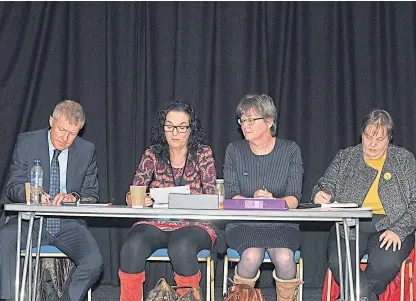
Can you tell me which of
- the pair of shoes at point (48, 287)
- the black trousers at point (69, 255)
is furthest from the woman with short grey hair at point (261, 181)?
the pair of shoes at point (48, 287)

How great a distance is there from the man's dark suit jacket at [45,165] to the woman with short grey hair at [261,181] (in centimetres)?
80

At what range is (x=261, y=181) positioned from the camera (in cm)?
413

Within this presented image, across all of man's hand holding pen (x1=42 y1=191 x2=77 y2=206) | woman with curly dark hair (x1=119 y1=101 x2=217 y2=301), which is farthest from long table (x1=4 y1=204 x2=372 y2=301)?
woman with curly dark hair (x1=119 y1=101 x2=217 y2=301)

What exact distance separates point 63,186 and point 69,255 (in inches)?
16.0

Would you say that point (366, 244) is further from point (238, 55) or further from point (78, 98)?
point (78, 98)

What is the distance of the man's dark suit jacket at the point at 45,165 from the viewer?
161 inches

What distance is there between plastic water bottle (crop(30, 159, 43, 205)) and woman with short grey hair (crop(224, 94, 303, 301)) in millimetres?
1014

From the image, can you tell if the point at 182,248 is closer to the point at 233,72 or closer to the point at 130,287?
the point at 130,287

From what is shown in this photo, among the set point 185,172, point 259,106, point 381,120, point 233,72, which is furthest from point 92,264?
point 233,72

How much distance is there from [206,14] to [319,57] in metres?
0.86

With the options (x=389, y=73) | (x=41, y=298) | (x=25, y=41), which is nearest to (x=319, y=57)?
(x=389, y=73)

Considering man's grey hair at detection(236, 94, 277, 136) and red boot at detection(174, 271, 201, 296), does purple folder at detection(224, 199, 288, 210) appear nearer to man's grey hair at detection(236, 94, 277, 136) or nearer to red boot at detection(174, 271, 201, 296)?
red boot at detection(174, 271, 201, 296)

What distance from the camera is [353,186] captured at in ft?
13.8

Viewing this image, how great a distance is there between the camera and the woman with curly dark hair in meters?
3.81
